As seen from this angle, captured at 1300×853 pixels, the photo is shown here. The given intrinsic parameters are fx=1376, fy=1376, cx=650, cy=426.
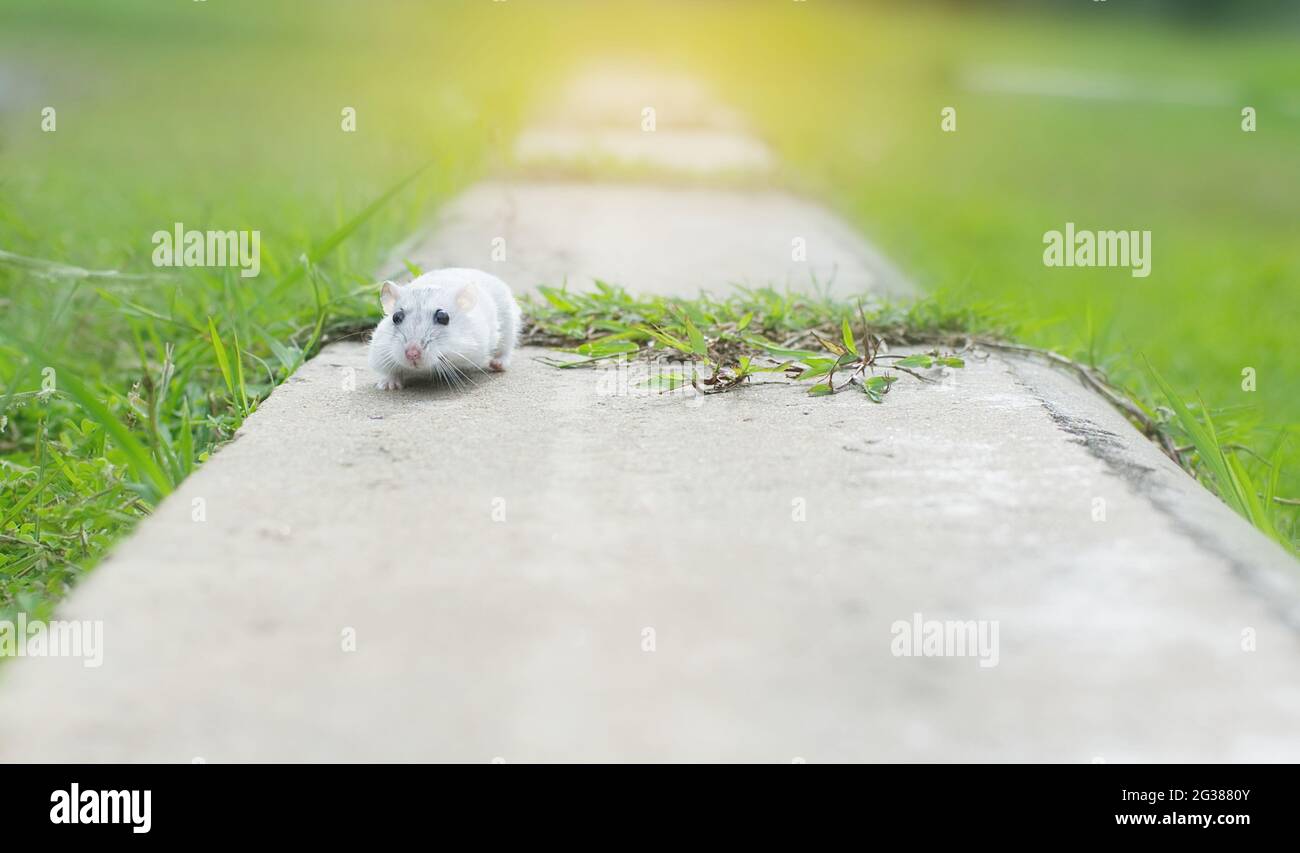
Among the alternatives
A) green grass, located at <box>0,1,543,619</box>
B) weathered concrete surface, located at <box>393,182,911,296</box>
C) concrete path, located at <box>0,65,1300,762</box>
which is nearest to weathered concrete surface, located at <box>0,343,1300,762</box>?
concrete path, located at <box>0,65,1300,762</box>

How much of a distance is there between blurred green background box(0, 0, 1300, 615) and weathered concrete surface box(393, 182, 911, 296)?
1.04ft

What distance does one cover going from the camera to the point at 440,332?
11.5ft

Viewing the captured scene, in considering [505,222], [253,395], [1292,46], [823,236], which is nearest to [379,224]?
[505,222]

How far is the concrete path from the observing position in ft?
5.96

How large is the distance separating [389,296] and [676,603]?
1833 millimetres

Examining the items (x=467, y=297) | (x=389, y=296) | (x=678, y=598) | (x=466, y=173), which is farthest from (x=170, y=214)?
(x=678, y=598)

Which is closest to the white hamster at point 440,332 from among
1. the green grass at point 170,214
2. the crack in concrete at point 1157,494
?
the green grass at point 170,214

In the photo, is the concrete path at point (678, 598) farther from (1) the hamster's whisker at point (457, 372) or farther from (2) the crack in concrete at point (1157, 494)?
(1) the hamster's whisker at point (457, 372)

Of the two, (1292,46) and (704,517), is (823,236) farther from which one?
(1292,46)

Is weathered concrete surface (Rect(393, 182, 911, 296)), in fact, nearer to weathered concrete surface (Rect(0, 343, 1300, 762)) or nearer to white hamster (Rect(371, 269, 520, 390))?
white hamster (Rect(371, 269, 520, 390))

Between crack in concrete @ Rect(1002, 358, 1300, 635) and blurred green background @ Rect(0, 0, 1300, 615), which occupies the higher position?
blurred green background @ Rect(0, 0, 1300, 615)

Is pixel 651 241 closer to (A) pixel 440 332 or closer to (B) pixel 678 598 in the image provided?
(A) pixel 440 332

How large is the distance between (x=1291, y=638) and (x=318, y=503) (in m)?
1.66

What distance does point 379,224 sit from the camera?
19.5ft
